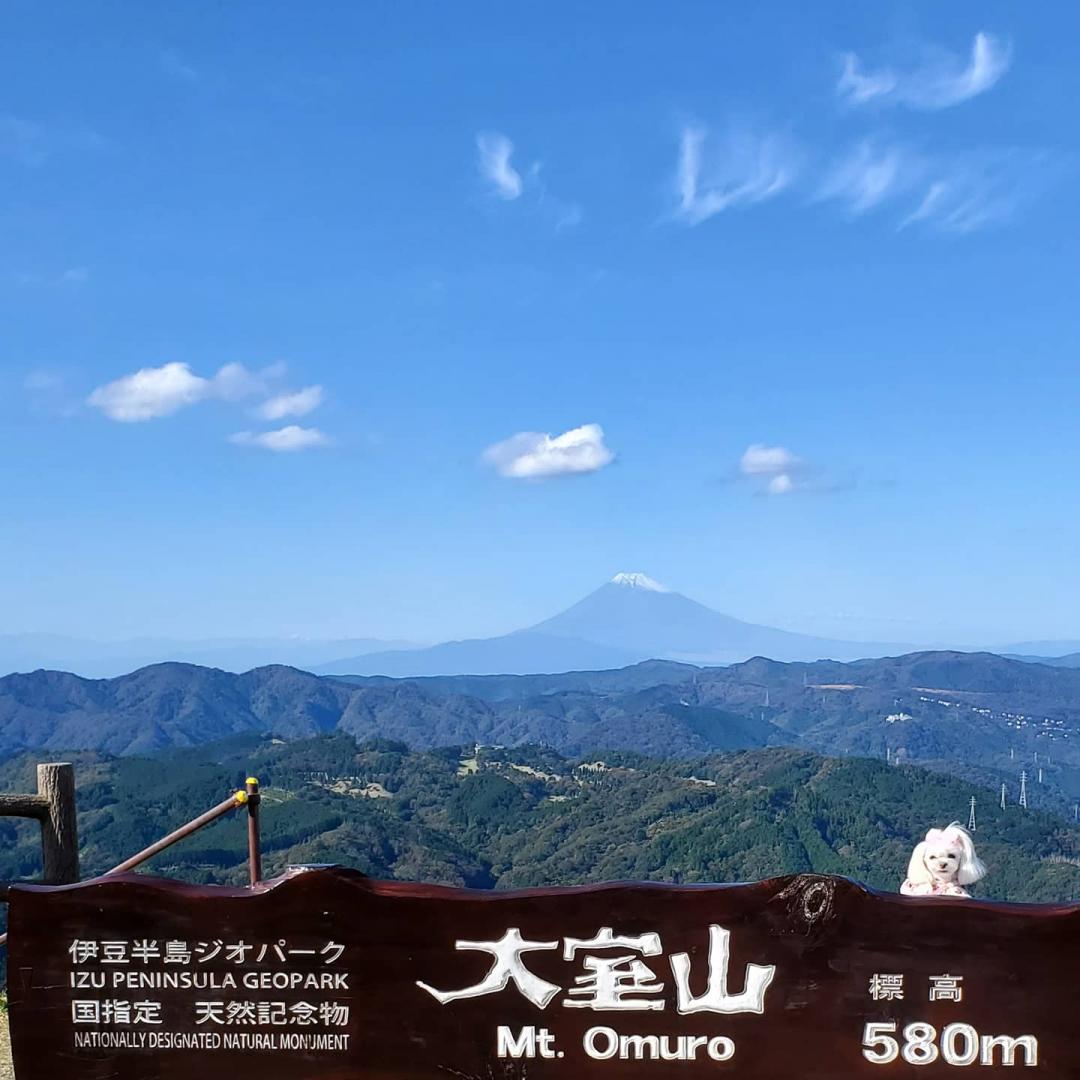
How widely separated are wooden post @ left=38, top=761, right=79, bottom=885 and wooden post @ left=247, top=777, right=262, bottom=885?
1145 mm

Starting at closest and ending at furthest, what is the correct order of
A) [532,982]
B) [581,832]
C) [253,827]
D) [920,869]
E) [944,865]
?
1. [532,982]
2. [944,865]
3. [920,869]
4. [253,827]
5. [581,832]

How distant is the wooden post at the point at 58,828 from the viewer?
770 cm

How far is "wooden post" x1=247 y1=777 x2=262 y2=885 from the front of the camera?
26.8 ft

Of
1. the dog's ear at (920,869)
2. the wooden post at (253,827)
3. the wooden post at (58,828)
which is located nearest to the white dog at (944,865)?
the dog's ear at (920,869)

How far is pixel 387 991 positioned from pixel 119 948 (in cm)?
122

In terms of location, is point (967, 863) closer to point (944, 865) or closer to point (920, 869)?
point (944, 865)

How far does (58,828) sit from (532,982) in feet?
13.7

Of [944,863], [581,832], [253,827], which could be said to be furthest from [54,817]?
[581,832]

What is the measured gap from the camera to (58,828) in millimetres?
7707

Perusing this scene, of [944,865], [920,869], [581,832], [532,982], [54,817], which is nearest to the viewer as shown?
[532,982]

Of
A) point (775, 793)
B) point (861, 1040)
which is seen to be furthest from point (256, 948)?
point (775, 793)

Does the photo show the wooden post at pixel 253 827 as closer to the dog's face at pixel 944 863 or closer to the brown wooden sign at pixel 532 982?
the brown wooden sign at pixel 532 982

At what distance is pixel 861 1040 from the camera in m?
4.83

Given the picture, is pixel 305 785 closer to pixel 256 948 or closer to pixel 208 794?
pixel 208 794
